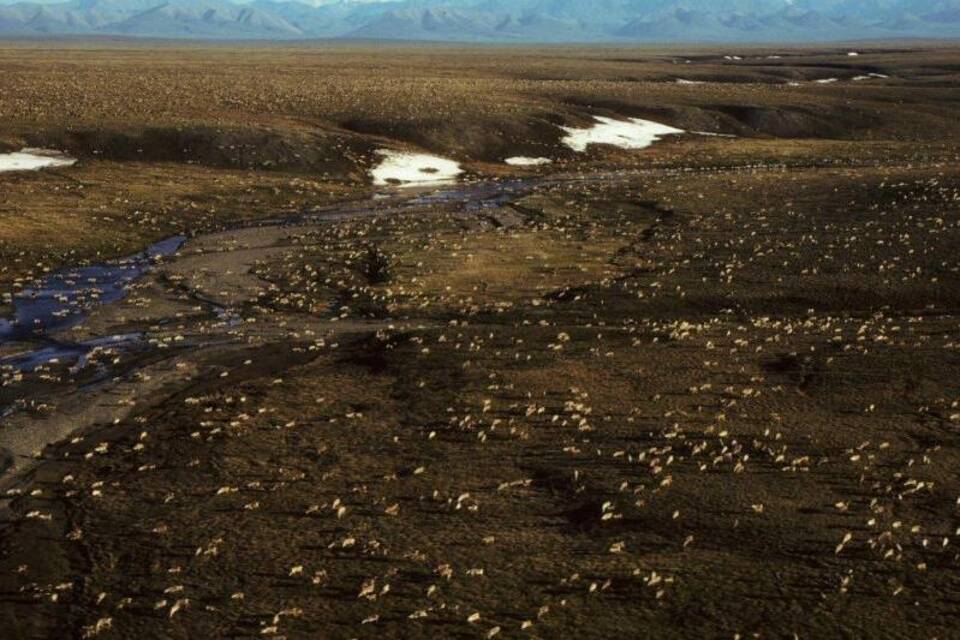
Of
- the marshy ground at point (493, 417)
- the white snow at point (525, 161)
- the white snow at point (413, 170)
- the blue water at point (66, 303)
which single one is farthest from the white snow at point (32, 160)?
the white snow at point (525, 161)

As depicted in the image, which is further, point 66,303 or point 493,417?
point 66,303

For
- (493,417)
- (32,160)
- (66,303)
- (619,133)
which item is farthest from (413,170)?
(493,417)

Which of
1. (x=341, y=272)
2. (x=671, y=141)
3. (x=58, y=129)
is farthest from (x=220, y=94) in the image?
(x=341, y=272)

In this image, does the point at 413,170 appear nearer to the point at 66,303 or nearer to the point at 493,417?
the point at 66,303

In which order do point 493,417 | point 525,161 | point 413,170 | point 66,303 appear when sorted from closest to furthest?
point 493,417, point 66,303, point 413,170, point 525,161

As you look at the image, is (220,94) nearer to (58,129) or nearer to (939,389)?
(58,129)

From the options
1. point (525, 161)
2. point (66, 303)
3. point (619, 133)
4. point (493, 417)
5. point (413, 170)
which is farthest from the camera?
point (619, 133)

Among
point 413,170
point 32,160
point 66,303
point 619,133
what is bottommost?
point 66,303

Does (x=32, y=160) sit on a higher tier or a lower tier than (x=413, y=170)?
higher
